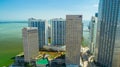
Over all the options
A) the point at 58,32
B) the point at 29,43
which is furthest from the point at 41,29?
the point at 29,43

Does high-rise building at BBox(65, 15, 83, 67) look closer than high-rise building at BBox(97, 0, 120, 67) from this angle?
No

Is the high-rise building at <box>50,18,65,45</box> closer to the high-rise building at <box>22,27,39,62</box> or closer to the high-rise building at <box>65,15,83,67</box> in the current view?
the high-rise building at <box>22,27,39,62</box>

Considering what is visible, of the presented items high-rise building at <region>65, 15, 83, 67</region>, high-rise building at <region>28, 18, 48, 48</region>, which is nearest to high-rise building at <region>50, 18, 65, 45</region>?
high-rise building at <region>28, 18, 48, 48</region>

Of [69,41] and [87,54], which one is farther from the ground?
[69,41]

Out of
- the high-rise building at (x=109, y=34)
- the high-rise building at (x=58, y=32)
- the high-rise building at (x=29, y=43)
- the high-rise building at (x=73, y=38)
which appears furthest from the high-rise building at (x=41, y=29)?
the high-rise building at (x=109, y=34)

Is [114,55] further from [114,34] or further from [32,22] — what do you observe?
[32,22]

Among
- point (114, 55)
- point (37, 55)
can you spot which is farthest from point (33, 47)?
point (114, 55)
